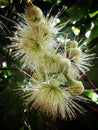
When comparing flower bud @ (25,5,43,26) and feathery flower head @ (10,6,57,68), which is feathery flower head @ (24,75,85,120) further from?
flower bud @ (25,5,43,26)

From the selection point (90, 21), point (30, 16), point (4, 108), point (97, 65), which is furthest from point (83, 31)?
point (30, 16)

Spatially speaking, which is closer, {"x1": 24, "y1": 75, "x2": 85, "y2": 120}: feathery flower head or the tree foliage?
{"x1": 24, "y1": 75, "x2": 85, "y2": 120}: feathery flower head

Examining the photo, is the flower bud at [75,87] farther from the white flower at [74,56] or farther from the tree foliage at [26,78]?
the tree foliage at [26,78]

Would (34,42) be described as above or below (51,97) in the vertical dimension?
above

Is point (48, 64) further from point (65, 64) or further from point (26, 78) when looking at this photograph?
point (26, 78)

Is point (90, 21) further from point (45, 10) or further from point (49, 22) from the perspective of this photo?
point (49, 22)

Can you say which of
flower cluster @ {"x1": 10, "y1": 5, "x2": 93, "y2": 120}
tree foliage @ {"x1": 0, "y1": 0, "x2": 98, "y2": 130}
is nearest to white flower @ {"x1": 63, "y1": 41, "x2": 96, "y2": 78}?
flower cluster @ {"x1": 10, "y1": 5, "x2": 93, "y2": 120}

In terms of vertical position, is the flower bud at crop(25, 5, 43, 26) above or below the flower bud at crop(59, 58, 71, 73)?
above

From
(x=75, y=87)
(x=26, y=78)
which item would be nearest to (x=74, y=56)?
(x=75, y=87)
